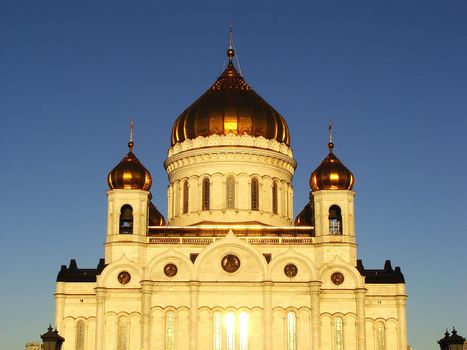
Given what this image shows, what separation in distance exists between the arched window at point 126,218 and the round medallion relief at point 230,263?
660 cm

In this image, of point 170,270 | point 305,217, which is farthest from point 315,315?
point 305,217

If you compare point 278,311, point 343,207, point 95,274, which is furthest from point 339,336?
point 95,274

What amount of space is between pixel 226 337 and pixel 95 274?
9.52m

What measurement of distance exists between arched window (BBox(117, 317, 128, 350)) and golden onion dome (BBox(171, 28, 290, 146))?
48.5ft

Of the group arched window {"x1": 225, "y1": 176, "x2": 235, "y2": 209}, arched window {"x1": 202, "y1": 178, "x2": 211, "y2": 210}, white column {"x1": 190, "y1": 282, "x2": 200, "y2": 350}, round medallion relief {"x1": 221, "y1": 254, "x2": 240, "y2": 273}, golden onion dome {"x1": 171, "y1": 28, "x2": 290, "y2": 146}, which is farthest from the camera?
golden onion dome {"x1": 171, "y1": 28, "x2": 290, "y2": 146}

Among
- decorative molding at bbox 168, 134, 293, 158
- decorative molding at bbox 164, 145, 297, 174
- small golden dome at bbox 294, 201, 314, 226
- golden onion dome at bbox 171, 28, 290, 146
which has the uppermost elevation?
golden onion dome at bbox 171, 28, 290, 146

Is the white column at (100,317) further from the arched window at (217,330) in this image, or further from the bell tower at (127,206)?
the arched window at (217,330)

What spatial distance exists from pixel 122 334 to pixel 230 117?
17.0 m

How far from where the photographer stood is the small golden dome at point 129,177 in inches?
2183

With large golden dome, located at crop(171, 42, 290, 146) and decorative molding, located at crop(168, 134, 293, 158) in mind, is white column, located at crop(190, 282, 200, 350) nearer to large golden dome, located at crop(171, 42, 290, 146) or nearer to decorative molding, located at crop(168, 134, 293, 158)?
decorative molding, located at crop(168, 134, 293, 158)

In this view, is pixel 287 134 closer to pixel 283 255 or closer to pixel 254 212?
pixel 254 212

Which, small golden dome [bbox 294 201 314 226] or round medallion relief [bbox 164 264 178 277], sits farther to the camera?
small golden dome [bbox 294 201 314 226]

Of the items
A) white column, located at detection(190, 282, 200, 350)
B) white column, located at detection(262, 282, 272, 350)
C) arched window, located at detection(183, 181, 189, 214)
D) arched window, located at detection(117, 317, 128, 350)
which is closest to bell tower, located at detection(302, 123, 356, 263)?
white column, located at detection(262, 282, 272, 350)

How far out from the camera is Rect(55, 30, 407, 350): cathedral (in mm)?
51750
